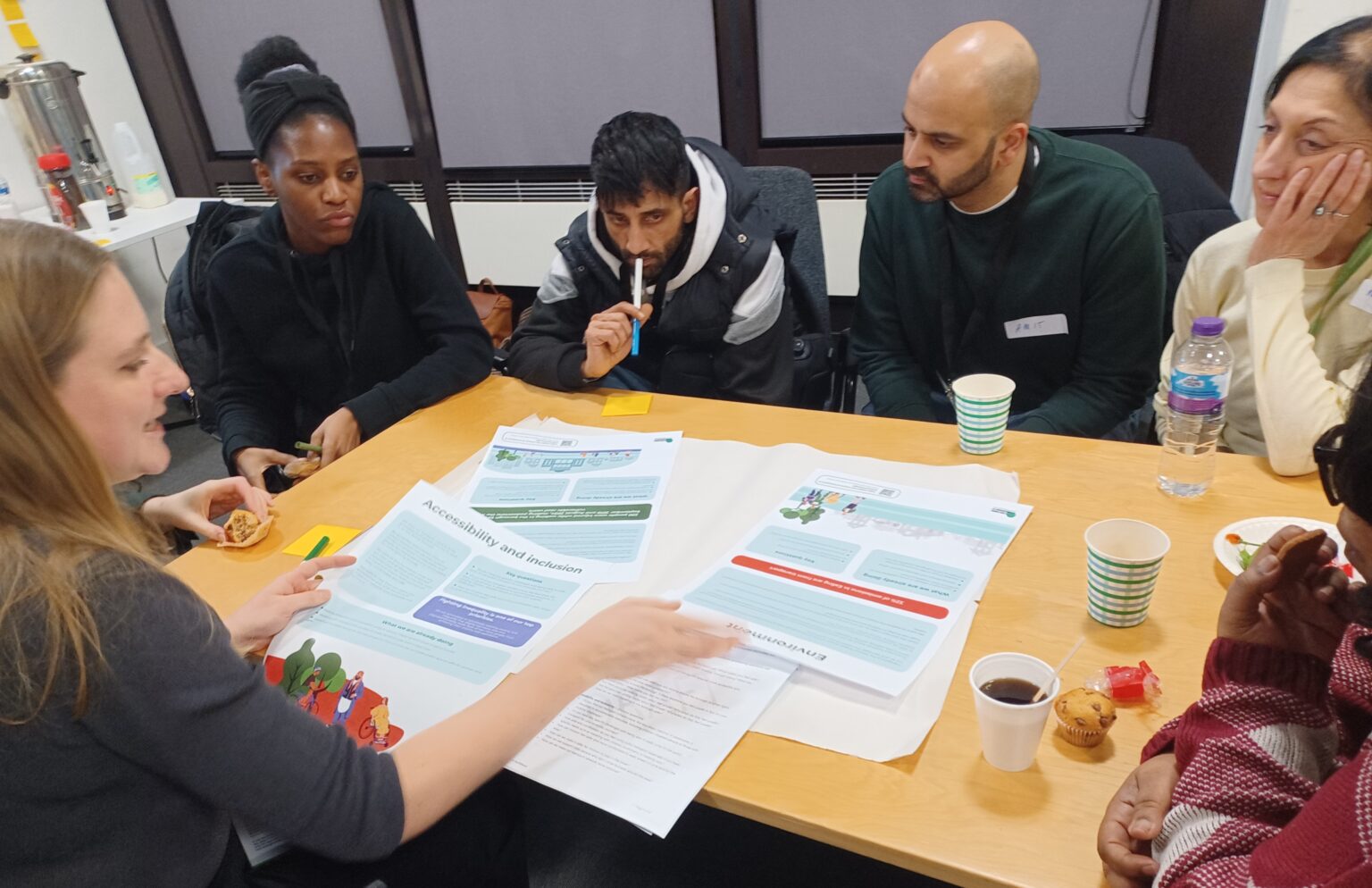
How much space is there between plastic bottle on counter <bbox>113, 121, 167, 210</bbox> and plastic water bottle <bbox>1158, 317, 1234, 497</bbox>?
144 inches

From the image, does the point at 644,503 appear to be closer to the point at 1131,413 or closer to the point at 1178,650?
the point at 1178,650

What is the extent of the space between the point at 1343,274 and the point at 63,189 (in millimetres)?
3687

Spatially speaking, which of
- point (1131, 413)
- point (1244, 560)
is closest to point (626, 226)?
point (1131, 413)

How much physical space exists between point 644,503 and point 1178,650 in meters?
0.68

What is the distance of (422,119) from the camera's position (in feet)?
11.7

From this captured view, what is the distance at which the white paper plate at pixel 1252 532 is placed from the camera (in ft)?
3.33

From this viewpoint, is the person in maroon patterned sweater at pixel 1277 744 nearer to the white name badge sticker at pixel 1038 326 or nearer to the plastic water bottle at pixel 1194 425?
the plastic water bottle at pixel 1194 425

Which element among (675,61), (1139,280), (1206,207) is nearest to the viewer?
(1139,280)

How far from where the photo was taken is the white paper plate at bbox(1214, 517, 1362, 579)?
1014 mm

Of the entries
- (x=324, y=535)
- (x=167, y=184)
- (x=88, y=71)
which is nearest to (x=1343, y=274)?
(x=324, y=535)

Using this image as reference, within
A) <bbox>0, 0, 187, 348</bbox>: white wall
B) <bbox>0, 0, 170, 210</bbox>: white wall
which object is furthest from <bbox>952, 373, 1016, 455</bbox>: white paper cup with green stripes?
<bbox>0, 0, 170, 210</bbox>: white wall

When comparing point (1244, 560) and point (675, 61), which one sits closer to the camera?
point (1244, 560)

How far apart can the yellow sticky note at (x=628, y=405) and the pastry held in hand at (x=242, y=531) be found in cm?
59

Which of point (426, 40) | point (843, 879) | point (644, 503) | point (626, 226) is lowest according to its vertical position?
point (843, 879)
